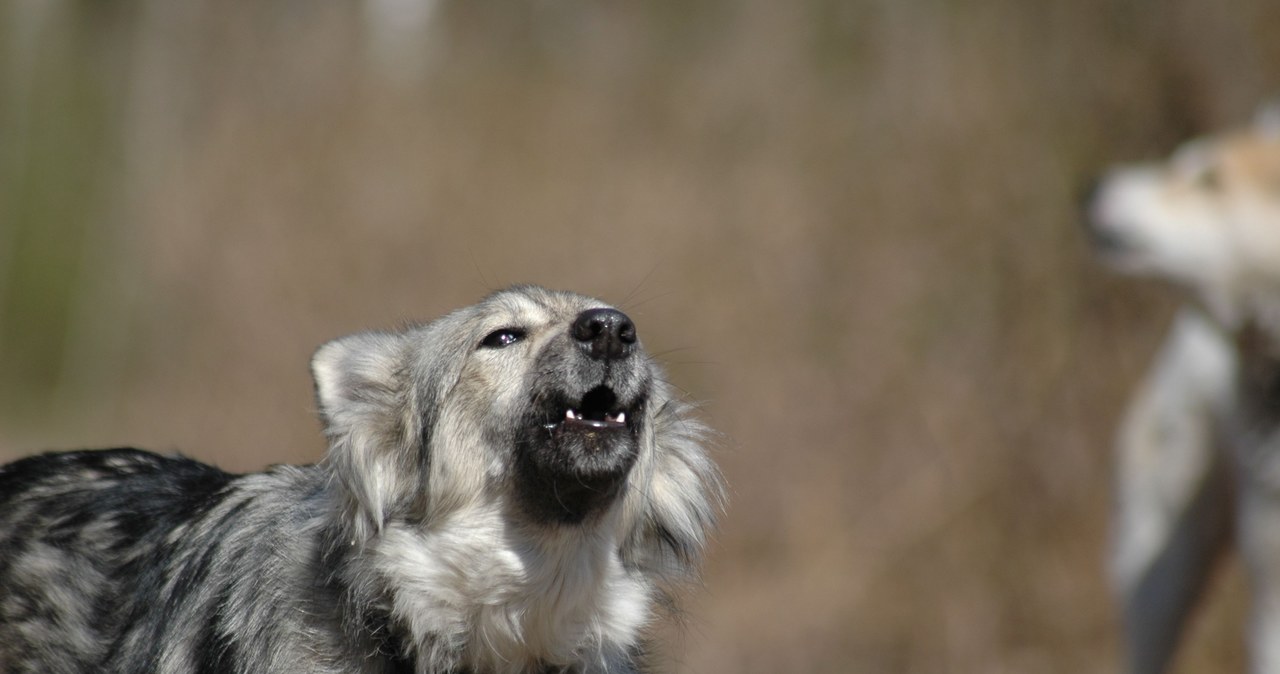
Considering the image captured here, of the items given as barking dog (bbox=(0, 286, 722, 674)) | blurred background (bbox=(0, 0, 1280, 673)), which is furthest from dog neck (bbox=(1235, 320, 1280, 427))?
barking dog (bbox=(0, 286, 722, 674))

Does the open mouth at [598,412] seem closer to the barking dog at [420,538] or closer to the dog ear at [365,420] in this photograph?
the barking dog at [420,538]

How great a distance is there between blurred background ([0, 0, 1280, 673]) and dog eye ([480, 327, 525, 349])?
179cm

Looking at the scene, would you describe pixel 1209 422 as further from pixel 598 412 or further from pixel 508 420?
pixel 508 420

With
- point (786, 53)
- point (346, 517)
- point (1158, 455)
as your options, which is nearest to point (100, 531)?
point (346, 517)

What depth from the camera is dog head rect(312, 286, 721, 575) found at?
3848 mm

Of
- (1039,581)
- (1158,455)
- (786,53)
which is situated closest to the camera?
(1158,455)

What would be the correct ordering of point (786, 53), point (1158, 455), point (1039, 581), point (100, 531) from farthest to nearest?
point (786, 53), point (1039, 581), point (1158, 455), point (100, 531)

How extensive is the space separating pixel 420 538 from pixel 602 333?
0.82 m

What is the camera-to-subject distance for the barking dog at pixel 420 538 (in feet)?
12.3

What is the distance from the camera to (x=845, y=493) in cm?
964

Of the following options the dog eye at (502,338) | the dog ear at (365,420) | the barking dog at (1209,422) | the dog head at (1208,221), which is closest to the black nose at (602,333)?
the dog eye at (502,338)

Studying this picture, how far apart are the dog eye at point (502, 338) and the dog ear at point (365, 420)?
327mm

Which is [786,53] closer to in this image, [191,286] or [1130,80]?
[1130,80]

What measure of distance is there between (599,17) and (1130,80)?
7023mm
